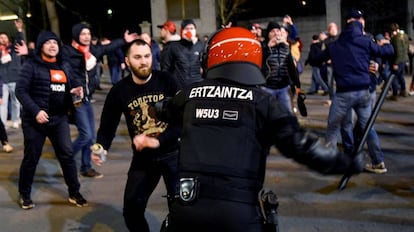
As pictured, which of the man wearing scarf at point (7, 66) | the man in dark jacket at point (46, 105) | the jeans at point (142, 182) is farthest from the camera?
the man wearing scarf at point (7, 66)

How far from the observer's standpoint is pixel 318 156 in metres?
2.56

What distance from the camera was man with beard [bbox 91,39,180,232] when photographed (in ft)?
13.0

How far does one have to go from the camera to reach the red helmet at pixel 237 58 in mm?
2592

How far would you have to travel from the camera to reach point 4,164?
25.6ft

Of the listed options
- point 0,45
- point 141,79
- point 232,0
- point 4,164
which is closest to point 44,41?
Answer: point 141,79

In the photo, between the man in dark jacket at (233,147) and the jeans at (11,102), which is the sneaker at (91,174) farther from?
the man in dark jacket at (233,147)

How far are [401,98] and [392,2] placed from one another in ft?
30.5

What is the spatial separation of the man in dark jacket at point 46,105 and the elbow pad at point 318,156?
3403 mm

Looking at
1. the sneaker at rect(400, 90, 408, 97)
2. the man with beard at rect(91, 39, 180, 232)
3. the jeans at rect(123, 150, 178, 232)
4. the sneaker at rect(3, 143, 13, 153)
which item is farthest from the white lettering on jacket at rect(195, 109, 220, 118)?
the sneaker at rect(400, 90, 408, 97)

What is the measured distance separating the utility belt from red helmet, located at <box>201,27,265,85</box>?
502mm

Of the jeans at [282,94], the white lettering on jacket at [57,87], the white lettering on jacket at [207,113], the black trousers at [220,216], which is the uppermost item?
the white lettering on jacket at [207,113]

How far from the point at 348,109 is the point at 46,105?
3292 mm

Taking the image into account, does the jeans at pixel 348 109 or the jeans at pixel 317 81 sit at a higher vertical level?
the jeans at pixel 348 109

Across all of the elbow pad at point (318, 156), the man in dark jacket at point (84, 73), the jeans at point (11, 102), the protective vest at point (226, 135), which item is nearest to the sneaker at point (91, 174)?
the man in dark jacket at point (84, 73)
